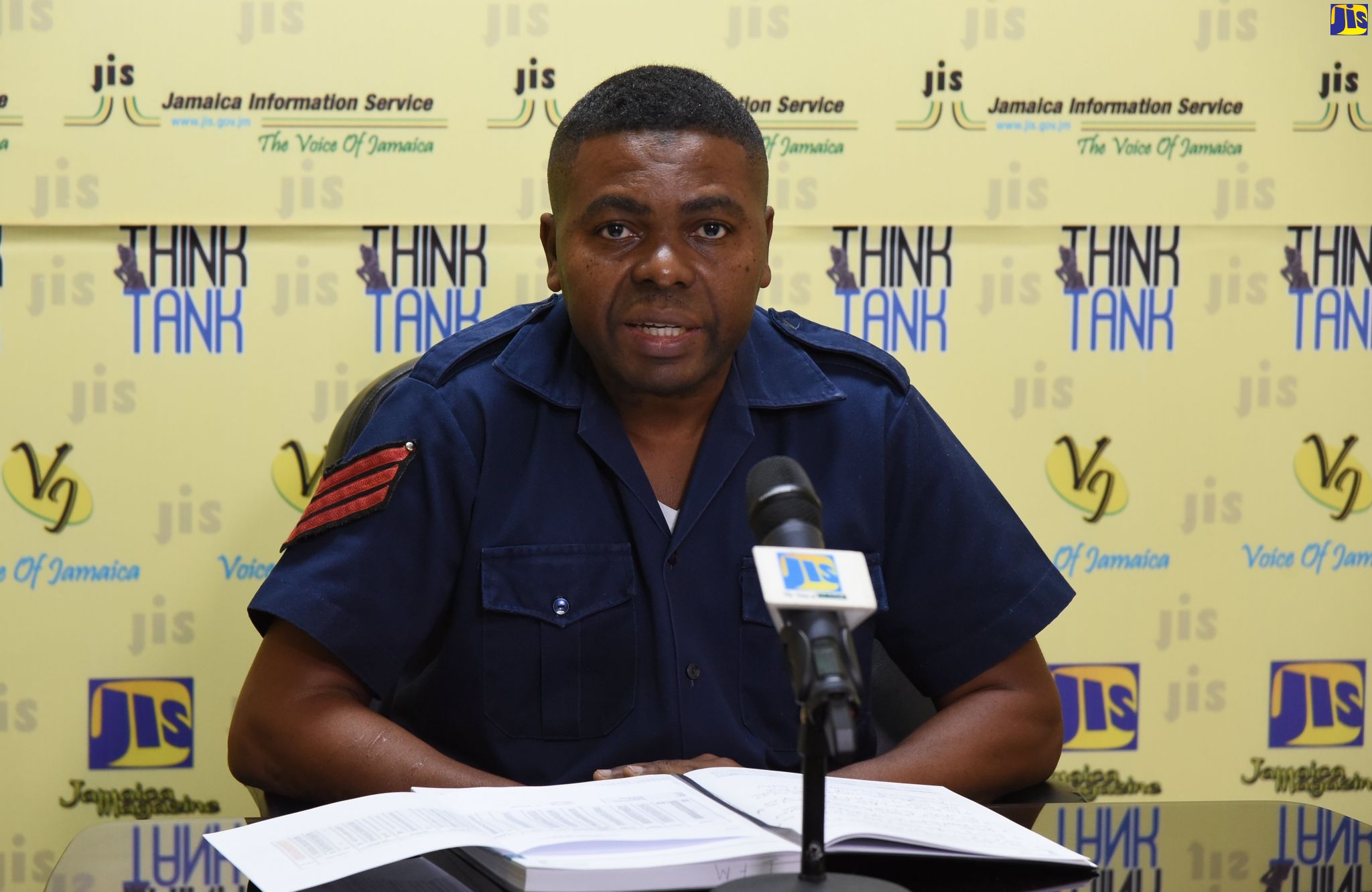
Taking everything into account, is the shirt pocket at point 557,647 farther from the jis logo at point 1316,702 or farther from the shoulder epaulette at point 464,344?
the jis logo at point 1316,702

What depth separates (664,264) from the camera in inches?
57.4

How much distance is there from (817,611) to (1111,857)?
0.44m

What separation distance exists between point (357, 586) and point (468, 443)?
0.20 metres

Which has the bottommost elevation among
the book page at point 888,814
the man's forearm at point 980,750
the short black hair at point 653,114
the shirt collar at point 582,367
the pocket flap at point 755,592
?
the man's forearm at point 980,750

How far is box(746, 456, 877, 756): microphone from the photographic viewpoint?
79 cm

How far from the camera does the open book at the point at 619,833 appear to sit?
0.93 metres

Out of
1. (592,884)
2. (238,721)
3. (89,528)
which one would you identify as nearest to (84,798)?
(89,528)

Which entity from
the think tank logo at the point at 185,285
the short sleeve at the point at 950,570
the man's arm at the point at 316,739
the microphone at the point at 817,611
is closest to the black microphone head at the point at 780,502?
the microphone at the point at 817,611

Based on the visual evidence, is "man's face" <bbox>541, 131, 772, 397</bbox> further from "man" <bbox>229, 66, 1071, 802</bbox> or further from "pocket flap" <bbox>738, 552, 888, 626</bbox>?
"pocket flap" <bbox>738, 552, 888, 626</bbox>

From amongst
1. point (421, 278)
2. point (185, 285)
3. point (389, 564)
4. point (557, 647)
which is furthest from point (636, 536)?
point (185, 285)

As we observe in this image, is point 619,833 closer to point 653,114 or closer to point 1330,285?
point 653,114

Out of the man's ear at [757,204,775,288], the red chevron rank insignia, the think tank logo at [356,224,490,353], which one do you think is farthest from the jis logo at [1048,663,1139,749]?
the red chevron rank insignia

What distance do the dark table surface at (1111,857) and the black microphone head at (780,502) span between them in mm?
280

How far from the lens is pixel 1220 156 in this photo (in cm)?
225
